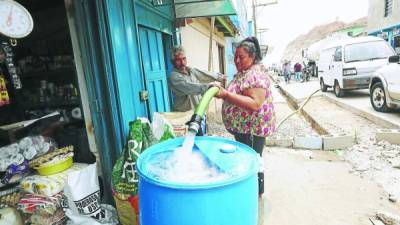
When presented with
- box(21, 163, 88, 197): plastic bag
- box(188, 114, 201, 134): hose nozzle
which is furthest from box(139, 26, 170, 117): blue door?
box(188, 114, 201, 134): hose nozzle

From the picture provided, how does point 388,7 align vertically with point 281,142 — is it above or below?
above

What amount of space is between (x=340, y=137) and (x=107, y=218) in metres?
3.80

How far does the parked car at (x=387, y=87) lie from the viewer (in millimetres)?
5547

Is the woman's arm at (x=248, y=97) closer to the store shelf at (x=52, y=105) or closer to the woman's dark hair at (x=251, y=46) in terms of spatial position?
the woman's dark hair at (x=251, y=46)

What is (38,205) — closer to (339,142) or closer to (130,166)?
(130,166)

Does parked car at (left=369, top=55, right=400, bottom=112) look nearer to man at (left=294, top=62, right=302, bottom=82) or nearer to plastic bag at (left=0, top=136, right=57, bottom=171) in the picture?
plastic bag at (left=0, top=136, right=57, bottom=171)

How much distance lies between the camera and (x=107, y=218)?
7.95 feet

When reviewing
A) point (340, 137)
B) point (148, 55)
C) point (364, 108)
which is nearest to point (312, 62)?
point (364, 108)

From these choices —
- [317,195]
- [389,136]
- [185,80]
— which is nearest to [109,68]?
[185,80]

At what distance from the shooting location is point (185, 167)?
1.41 m

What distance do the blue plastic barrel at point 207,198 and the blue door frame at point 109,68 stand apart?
1112 millimetres

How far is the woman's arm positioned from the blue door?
4.49 feet

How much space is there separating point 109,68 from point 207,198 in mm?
1586

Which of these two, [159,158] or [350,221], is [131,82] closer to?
[159,158]
